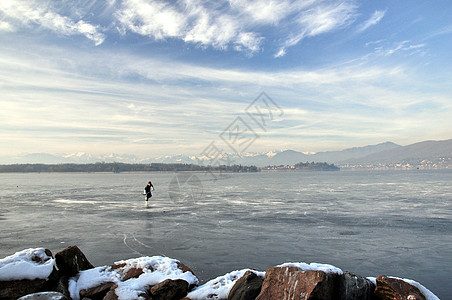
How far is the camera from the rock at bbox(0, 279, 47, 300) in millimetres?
6191

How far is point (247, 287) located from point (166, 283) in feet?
5.33

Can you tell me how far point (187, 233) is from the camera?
1291cm

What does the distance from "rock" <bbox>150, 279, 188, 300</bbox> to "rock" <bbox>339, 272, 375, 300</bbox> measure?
10.1 feet

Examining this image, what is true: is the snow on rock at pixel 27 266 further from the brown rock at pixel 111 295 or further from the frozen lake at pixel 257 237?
the frozen lake at pixel 257 237

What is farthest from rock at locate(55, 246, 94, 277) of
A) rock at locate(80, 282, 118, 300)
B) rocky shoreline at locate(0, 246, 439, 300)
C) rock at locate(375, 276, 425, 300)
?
rock at locate(375, 276, 425, 300)

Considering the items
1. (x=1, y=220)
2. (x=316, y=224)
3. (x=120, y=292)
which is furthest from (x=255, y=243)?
(x=1, y=220)

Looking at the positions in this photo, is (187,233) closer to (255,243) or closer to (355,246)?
(255,243)

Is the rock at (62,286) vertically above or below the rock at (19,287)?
below

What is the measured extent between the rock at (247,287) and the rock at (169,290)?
40.0 inches

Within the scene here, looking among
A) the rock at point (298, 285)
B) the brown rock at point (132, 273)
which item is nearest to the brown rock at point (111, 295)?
the brown rock at point (132, 273)

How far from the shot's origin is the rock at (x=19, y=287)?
6191 millimetres

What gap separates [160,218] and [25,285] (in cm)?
1054

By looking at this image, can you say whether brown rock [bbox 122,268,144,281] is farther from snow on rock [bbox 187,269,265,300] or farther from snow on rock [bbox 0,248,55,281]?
snow on rock [bbox 0,248,55,281]

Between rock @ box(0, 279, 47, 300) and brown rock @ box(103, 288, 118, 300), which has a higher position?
rock @ box(0, 279, 47, 300)
